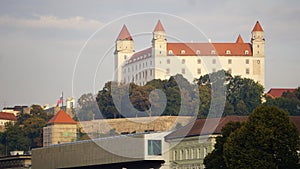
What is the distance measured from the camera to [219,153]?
307 ft

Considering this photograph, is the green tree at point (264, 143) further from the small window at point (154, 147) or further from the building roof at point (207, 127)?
the small window at point (154, 147)

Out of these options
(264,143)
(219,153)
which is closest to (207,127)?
(219,153)

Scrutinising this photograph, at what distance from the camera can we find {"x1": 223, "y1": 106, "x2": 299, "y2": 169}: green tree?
278 feet

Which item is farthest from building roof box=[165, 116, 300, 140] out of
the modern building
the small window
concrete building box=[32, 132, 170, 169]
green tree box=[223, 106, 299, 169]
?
green tree box=[223, 106, 299, 169]

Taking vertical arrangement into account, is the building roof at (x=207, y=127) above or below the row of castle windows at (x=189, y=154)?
above

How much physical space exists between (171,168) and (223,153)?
85.5 feet

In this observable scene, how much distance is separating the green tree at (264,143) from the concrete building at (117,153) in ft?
86.8

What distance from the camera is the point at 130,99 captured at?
621 feet

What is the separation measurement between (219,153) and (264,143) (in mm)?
8701

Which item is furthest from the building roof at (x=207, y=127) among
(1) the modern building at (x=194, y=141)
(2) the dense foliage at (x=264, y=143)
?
(2) the dense foliage at (x=264, y=143)

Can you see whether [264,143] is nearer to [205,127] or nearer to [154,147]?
[205,127]

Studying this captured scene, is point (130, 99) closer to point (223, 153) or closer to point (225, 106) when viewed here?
point (225, 106)

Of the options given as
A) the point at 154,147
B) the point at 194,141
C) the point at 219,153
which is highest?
the point at 194,141

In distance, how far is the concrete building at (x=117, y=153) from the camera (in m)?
114
